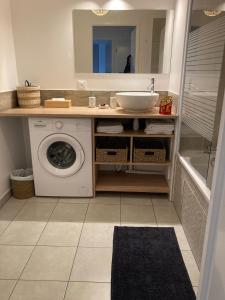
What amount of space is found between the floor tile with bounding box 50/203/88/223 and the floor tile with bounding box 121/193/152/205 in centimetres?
42

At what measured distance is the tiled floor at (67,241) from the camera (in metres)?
1.55

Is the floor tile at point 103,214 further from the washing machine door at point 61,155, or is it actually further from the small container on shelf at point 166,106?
the small container on shelf at point 166,106

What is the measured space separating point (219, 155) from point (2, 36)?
8.08ft

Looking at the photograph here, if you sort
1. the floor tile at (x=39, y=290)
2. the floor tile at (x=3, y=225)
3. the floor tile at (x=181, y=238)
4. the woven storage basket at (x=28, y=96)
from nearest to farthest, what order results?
the floor tile at (x=39, y=290) < the floor tile at (x=181, y=238) < the floor tile at (x=3, y=225) < the woven storage basket at (x=28, y=96)

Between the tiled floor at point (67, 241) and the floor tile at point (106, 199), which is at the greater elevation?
the floor tile at point (106, 199)

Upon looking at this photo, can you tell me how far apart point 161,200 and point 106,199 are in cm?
59

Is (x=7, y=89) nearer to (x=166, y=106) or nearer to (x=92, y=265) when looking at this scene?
(x=166, y=106)

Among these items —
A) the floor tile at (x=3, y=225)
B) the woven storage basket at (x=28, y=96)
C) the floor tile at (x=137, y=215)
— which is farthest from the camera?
the woven storage basket at (x=28, y=96)

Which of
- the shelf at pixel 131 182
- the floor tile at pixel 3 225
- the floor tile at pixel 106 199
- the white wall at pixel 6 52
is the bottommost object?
the floor tile at pixel 3 225

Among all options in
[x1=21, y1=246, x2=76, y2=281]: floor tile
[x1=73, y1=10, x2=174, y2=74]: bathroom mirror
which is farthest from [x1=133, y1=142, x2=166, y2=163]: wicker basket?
[x1=21, y1=246, x2=76, y2=281]: floor tile

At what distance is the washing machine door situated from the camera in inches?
96.7

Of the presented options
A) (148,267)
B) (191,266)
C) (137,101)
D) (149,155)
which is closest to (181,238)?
(191,266)

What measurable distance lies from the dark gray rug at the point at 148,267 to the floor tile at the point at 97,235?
2.2 inches

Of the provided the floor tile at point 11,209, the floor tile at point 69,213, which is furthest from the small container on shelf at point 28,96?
the floor tile at point 69,213
